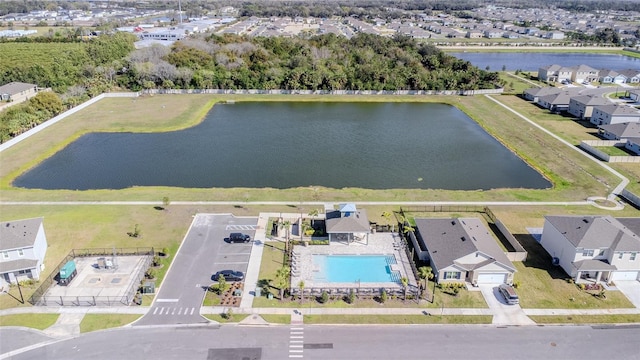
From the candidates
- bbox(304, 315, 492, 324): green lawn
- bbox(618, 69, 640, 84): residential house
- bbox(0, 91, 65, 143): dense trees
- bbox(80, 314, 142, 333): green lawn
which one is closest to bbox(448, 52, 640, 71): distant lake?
bbox(618, 69, 640, 84): residential house

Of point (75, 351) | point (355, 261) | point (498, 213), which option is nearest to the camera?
point (75, 351)

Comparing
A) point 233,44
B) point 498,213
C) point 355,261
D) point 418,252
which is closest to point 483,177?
point 498,213

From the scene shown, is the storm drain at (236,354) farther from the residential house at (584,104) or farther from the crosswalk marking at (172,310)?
the residential house at (584,104)

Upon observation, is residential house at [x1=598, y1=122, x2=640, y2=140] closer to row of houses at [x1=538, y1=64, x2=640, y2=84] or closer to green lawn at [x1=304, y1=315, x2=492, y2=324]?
row of houses at [x1=538, y1=64, x2=640, y2=84]

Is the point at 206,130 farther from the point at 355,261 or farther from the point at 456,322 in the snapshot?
the point at 456,322

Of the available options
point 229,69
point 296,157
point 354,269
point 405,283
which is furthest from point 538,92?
point 405,283

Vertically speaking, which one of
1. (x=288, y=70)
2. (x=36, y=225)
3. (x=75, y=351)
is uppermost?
(x=288, y=70)
